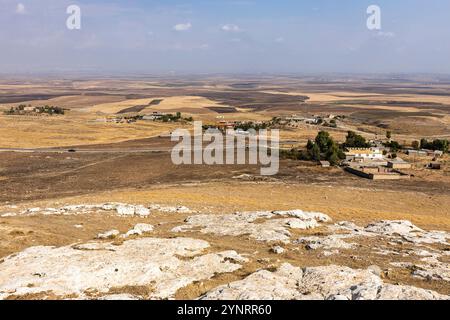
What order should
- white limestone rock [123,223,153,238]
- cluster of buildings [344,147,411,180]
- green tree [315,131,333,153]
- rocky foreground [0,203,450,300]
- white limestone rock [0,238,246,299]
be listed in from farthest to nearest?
green tree [315,131,333,153]
cluster of buildings [344,147,411,180]
white limestone rock [123,223,153,238]
white limestone rock [0,238,246,299]
rocky foreground [0,203,450,300]

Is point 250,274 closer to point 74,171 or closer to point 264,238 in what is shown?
point 264,238

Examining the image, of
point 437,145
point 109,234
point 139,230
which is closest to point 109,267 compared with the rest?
point 109,234

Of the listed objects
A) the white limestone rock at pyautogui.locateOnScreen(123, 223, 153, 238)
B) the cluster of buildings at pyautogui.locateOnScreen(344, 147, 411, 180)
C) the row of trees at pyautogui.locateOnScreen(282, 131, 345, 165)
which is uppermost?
the white limestone rock at pyautogui.locateOnScreen(123, 223, 153, 238)

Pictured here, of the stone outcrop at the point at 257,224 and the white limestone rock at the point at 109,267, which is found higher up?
the white limestone rock at the point at 109,267

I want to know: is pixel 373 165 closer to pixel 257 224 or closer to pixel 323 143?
pixel 323 143

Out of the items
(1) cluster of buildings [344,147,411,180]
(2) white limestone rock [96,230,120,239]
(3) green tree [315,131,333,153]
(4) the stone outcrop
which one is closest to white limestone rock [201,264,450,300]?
(4) the stone outcrop

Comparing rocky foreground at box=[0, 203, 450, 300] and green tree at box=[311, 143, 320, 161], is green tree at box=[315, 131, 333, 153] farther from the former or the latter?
rocky foreground at box=[0, 203, 450, 300]

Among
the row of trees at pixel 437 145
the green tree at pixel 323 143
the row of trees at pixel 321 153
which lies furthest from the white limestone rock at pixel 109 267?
the row of trees at pixel 437 145

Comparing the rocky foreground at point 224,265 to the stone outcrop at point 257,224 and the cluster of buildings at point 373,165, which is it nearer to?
the stone outcrop at point 257,224

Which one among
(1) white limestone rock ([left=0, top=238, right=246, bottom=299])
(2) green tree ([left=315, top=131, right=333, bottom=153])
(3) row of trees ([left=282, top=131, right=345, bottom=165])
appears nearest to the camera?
(1) white limestone rock ([left=0, top=238, right=246, bottom=299])
